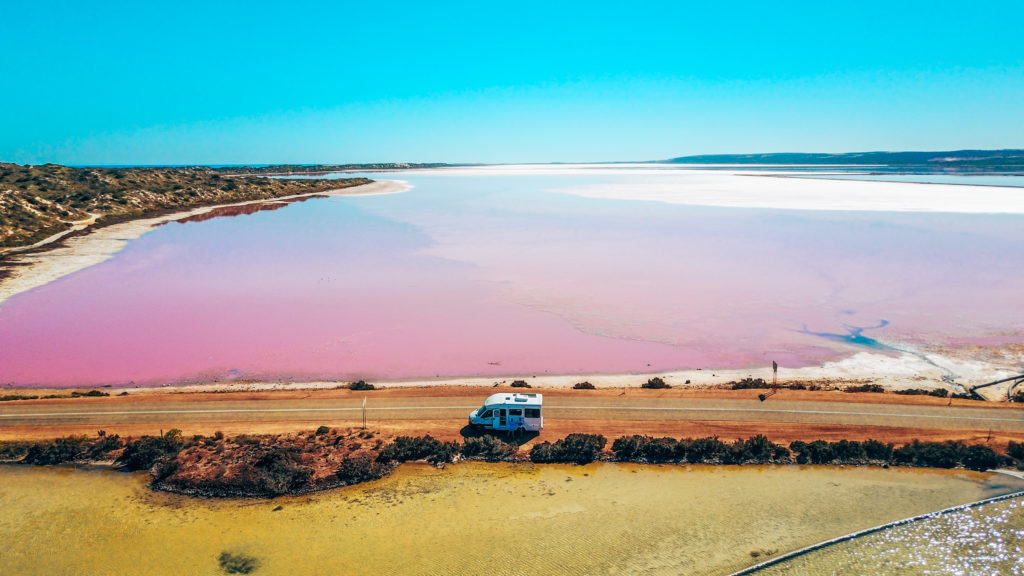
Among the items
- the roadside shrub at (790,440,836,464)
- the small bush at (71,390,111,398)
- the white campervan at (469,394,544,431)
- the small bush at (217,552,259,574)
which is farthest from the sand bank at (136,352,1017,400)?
the small bush at (217,552,259,574)

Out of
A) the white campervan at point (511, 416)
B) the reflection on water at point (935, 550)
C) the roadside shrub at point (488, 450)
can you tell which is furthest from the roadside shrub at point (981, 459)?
the roadside shrub at point (488, 450)

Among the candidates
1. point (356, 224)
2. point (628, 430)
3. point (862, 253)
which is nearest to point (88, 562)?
point (628, 430)

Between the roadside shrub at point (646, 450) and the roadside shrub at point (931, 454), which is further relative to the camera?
the roadside shrub at point (646, 450)

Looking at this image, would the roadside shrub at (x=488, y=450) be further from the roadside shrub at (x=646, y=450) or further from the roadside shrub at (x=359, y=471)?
the roadside shrub at (x=646, y=450)

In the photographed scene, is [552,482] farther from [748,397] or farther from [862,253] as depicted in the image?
[862,253]

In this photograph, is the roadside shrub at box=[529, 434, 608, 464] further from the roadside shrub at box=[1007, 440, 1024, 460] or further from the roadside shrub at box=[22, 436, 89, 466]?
the roadside shrub at box=[22, 436, 89, 466]

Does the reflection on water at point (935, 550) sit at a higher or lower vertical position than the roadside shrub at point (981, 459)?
lower

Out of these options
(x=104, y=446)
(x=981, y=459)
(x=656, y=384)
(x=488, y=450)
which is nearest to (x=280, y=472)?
(x=488, y=450)
